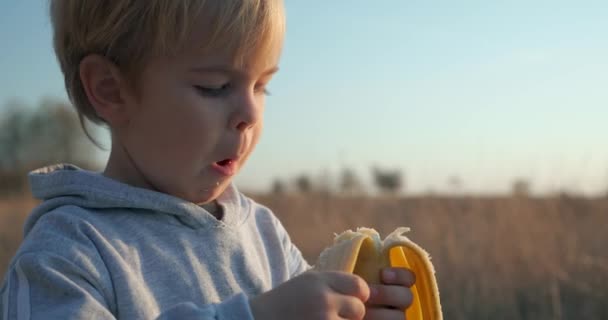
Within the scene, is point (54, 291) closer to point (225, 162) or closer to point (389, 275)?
point (225, 162)

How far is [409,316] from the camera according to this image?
137cm

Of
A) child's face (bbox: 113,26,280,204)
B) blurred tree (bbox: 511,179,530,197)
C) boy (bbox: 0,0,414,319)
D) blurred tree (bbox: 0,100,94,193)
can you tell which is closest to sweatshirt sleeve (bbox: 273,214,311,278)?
boy (bbox: 0,0,414,319)

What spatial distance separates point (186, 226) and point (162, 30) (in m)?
0.40

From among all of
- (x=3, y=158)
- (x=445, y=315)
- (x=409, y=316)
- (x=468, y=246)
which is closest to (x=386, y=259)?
(x=409, y=316)

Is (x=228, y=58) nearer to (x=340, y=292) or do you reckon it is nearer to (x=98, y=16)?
(x=98, y=16)

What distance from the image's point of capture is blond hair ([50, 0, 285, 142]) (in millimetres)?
1392

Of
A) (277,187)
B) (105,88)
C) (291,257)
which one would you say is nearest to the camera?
(105,88)

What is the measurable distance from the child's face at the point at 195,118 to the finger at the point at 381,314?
1.38ft

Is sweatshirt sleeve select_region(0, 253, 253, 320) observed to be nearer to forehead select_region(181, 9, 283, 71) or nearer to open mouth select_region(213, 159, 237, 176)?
open mouth select_region(213, 159, 237, 176)

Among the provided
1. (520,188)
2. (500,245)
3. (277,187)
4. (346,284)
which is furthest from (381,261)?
(277,187)

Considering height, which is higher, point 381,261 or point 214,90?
point 214,90

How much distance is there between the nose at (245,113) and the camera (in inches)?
54.8

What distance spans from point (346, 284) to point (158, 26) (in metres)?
0.63

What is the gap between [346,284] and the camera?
1.14 metres
